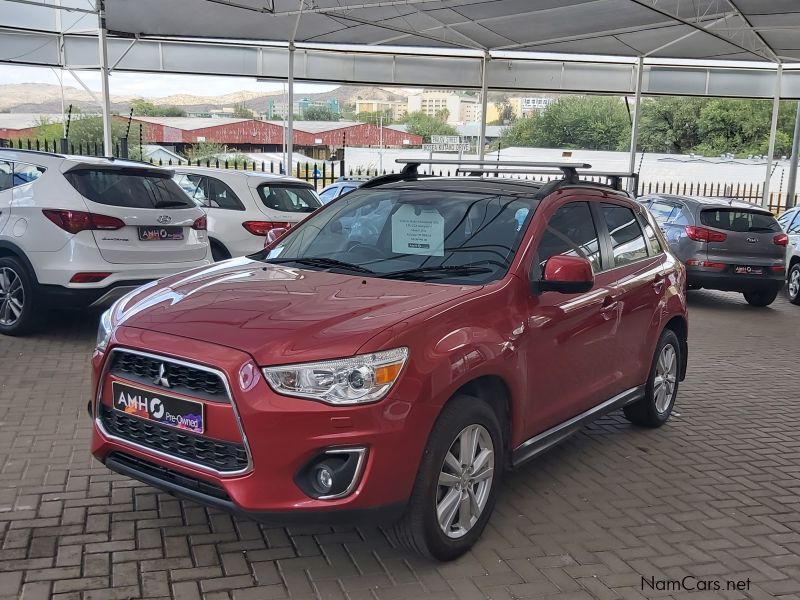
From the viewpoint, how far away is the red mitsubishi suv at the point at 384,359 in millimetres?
3078

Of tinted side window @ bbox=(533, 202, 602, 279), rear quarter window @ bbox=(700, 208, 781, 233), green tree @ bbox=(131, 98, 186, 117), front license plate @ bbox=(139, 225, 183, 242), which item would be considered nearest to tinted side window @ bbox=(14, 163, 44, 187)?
front license plate @ bbox=(139, 225, 183, 242)

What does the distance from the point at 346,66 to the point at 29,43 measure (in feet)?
24.0

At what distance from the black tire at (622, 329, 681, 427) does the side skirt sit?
16cm


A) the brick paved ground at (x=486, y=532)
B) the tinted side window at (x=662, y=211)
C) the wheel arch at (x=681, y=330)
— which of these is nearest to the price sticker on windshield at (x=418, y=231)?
the brick paved ground at (x=486, y=532)

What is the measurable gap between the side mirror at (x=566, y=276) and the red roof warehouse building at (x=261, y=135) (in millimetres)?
44259

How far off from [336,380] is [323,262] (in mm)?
1431

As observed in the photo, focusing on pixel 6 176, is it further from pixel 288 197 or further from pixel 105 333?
pixel 105 333

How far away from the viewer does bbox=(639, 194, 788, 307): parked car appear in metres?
11.6

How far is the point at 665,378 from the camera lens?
19.0ft

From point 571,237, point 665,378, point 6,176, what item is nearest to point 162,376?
point 571,237

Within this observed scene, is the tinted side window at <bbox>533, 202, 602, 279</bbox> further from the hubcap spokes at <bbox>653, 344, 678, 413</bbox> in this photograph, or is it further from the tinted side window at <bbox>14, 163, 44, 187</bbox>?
the tinted side window at <bbox>14, 163, 44, 187</bbox>

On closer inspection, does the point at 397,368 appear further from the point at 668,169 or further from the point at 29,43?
the point at 668,169

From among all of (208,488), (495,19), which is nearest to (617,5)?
(495,19)

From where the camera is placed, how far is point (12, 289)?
7.46 meters
